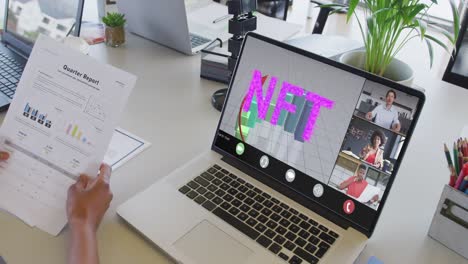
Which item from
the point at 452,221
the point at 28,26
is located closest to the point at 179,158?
A: the point at 452,221

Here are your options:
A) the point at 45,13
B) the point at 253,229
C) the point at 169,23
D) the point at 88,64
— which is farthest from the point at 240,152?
the point at 45,13

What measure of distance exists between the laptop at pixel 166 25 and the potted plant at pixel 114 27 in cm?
7

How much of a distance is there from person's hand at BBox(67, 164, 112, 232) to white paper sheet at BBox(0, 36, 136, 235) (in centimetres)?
2

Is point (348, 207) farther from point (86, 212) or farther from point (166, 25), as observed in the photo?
point (166, 25)

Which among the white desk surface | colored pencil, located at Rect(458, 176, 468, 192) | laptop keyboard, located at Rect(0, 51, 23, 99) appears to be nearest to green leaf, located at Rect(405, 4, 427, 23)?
the white desk surface

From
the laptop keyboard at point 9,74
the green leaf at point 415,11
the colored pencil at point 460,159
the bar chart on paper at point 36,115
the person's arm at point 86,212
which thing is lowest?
the person's arm at point 86,212

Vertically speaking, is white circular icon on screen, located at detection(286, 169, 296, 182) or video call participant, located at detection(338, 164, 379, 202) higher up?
video call participant, located at detection(338, 164, 379, 202)

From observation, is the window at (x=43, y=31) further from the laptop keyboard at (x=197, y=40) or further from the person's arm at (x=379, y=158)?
the person's arm at (x=379, y=158)

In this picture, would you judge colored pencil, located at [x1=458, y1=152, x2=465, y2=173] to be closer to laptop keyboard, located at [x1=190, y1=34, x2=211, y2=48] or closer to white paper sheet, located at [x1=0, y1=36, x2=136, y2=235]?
white paper sheet, located at [x1=0, y1=36, x2=136, y2=235]

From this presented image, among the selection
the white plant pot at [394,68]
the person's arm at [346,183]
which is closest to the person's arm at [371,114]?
the person's arm at [346,183]

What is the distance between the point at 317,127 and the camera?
0.75 meters

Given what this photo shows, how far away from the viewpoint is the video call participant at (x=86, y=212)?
2.09ft

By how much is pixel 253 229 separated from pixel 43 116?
0.46 m

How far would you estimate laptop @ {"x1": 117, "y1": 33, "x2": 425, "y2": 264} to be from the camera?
666mm
